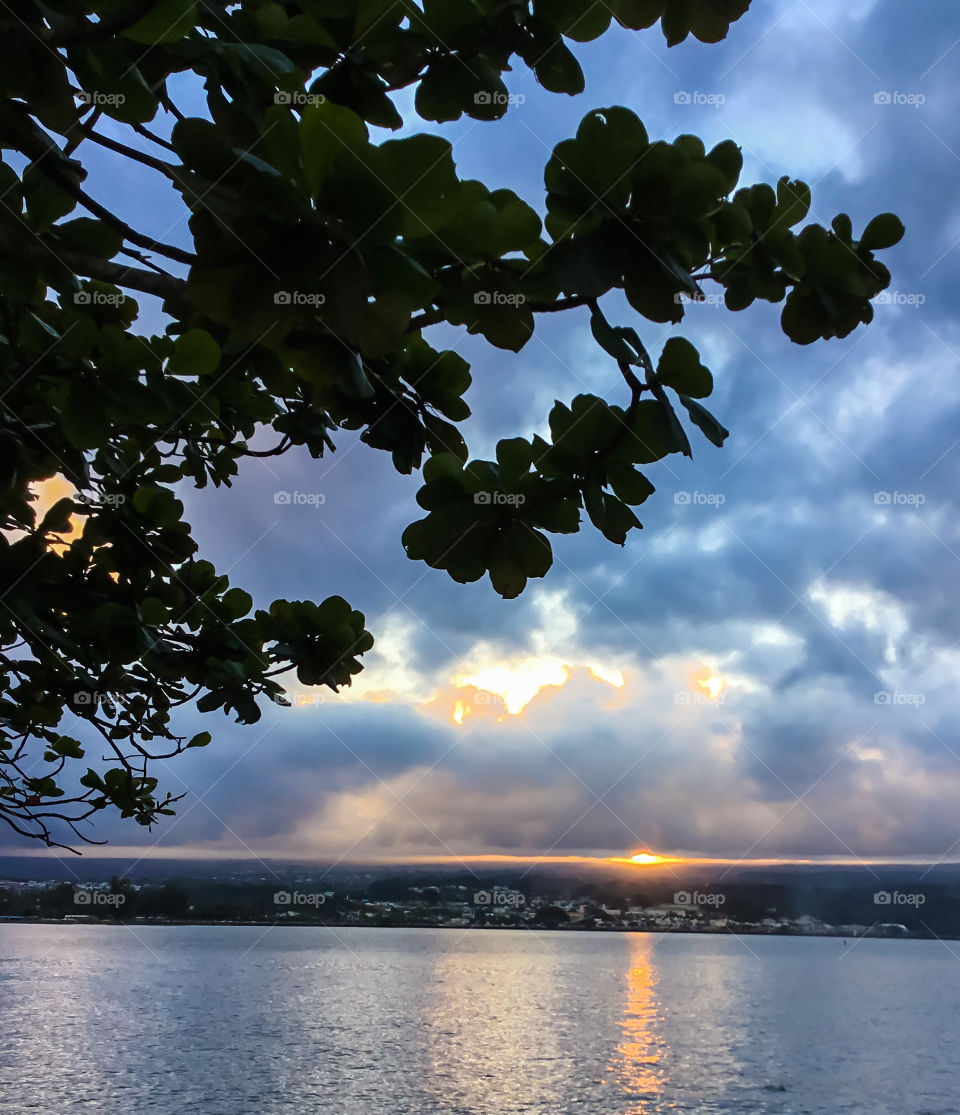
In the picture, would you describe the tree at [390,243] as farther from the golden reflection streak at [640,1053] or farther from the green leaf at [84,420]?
the golden reflection streak at [640,1053]

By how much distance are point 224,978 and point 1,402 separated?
4753 inches

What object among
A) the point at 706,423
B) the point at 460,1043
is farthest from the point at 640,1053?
the point at 706,423

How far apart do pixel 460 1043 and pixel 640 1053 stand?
39.9ft

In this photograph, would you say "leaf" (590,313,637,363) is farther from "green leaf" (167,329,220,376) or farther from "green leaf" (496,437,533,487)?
"green leaf" (167,329,220,376)

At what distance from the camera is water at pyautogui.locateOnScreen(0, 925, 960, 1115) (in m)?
39.3

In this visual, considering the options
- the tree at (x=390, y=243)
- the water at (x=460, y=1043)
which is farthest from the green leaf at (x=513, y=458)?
the water at (x=460, y=1043)

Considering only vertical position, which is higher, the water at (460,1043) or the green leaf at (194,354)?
the green leaf at (194,354)

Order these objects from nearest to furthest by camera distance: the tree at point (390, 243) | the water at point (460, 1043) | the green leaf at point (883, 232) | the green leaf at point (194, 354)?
the tree at point (390, 243), the green leaf at point (883, 232), the green leaf at point (194, 354), the water at point (460, 1043)

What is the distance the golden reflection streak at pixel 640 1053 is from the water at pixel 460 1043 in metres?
0.25

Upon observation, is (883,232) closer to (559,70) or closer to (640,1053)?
(559,70)

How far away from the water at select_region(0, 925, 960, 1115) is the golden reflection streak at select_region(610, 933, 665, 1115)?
249 millimetres

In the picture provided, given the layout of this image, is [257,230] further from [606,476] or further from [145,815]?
[145,815]

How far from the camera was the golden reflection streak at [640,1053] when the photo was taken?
1622 inches

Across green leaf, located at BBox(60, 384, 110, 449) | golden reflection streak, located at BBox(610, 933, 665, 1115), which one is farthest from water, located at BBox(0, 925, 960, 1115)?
green leaf, located at BBox(60, 384, 110, 449)
